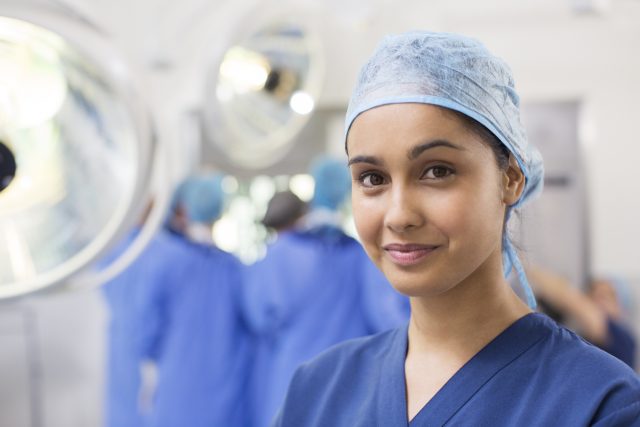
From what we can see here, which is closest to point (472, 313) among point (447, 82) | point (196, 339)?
point (447, 82)

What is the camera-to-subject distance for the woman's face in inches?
36.7

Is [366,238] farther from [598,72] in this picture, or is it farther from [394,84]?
[598,72]

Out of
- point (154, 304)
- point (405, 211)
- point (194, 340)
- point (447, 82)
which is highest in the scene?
point (447, 82)

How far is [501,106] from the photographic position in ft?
3.24

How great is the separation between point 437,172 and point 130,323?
97.8 inches

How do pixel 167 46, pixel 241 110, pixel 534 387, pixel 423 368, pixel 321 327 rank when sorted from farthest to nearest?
pixel 167 46
pixel 241 110
pixel 321 327
pixel 423 368
pixel 534 387

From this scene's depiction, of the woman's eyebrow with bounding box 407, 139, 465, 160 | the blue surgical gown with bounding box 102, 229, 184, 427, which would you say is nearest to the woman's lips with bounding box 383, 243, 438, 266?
the woman's eyebrow with bounding box 407, 139, 465, 160

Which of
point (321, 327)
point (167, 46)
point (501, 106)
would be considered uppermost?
point (167, 46)

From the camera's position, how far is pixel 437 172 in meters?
0.95

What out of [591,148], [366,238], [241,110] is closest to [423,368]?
[366,238]

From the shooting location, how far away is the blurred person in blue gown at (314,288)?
3.02m

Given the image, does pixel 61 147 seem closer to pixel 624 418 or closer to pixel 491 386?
pixel 491 386

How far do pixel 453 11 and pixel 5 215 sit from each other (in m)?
3.31

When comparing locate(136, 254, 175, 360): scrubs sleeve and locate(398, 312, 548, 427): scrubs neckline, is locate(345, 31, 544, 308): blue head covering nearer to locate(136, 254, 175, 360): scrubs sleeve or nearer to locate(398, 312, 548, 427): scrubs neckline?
locate(398, 312, 548, 427): scrubs neckline
